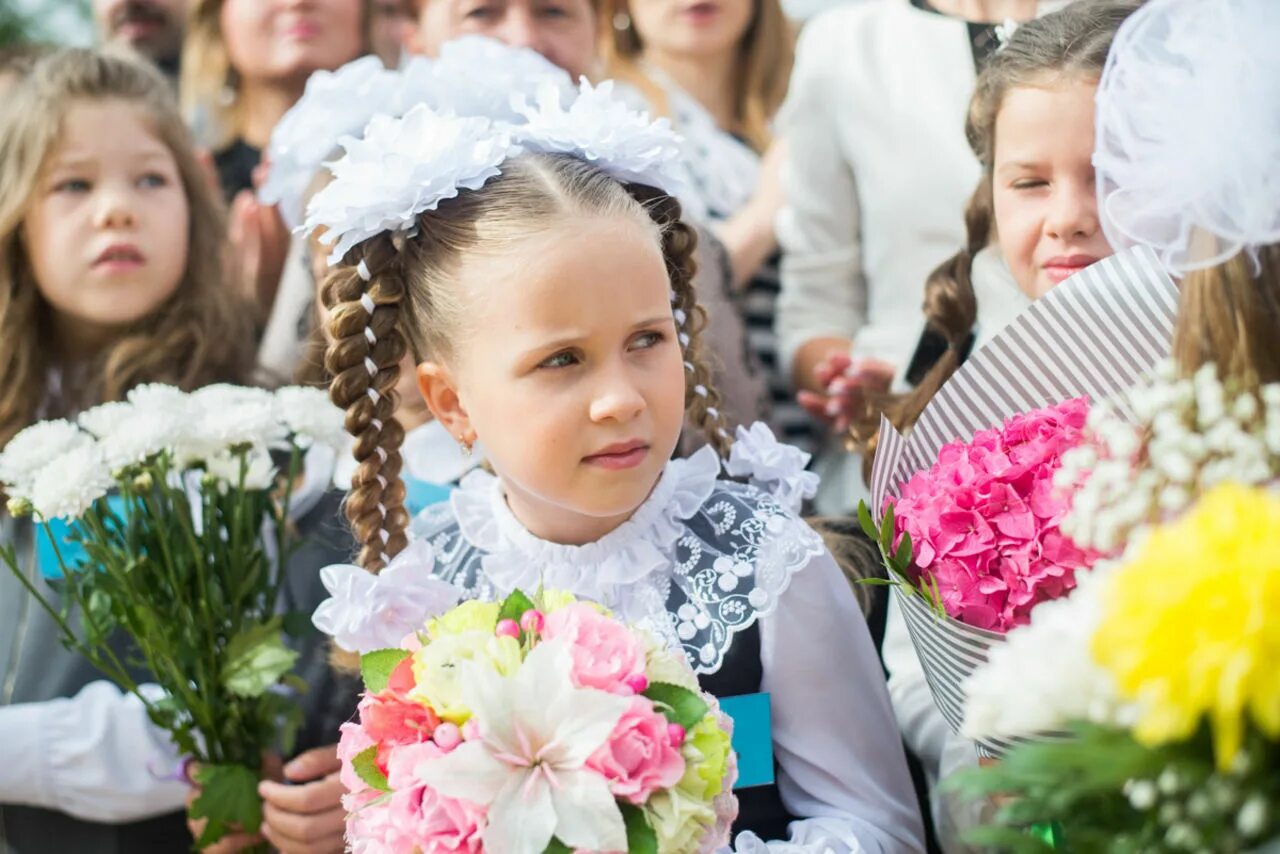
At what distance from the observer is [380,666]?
5.34ft

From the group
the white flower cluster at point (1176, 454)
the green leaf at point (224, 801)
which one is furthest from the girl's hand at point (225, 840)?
the white flower cluster at point (1176, 454)

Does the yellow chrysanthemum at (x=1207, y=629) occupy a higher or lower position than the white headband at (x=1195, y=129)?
lower

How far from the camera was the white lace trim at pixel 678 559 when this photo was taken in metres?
1.94

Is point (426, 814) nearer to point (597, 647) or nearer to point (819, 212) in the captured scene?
point (597, 647)

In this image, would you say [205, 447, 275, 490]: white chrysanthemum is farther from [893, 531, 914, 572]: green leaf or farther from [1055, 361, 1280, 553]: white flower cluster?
[1055, 361, 1280, 553]: white flower cluster

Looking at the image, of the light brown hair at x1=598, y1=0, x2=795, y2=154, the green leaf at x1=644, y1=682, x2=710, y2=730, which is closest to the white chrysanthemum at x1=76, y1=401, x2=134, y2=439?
the green leaf at x1=644, y1=682, x2=710, y2=730

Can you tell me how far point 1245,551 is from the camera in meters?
0.99

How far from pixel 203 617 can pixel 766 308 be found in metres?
1.63

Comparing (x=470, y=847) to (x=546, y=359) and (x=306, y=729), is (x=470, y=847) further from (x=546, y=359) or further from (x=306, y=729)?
(x=306, y=729)

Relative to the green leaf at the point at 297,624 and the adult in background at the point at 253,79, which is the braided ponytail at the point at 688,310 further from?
the adult in background at the point at 253,79

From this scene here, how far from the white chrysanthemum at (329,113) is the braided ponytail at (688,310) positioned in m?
0.68

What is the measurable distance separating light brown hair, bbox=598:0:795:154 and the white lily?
102 inches

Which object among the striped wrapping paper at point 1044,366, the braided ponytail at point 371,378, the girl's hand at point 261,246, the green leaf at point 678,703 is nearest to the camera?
the green leaf at point 678,703

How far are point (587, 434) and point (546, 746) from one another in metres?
0.54
